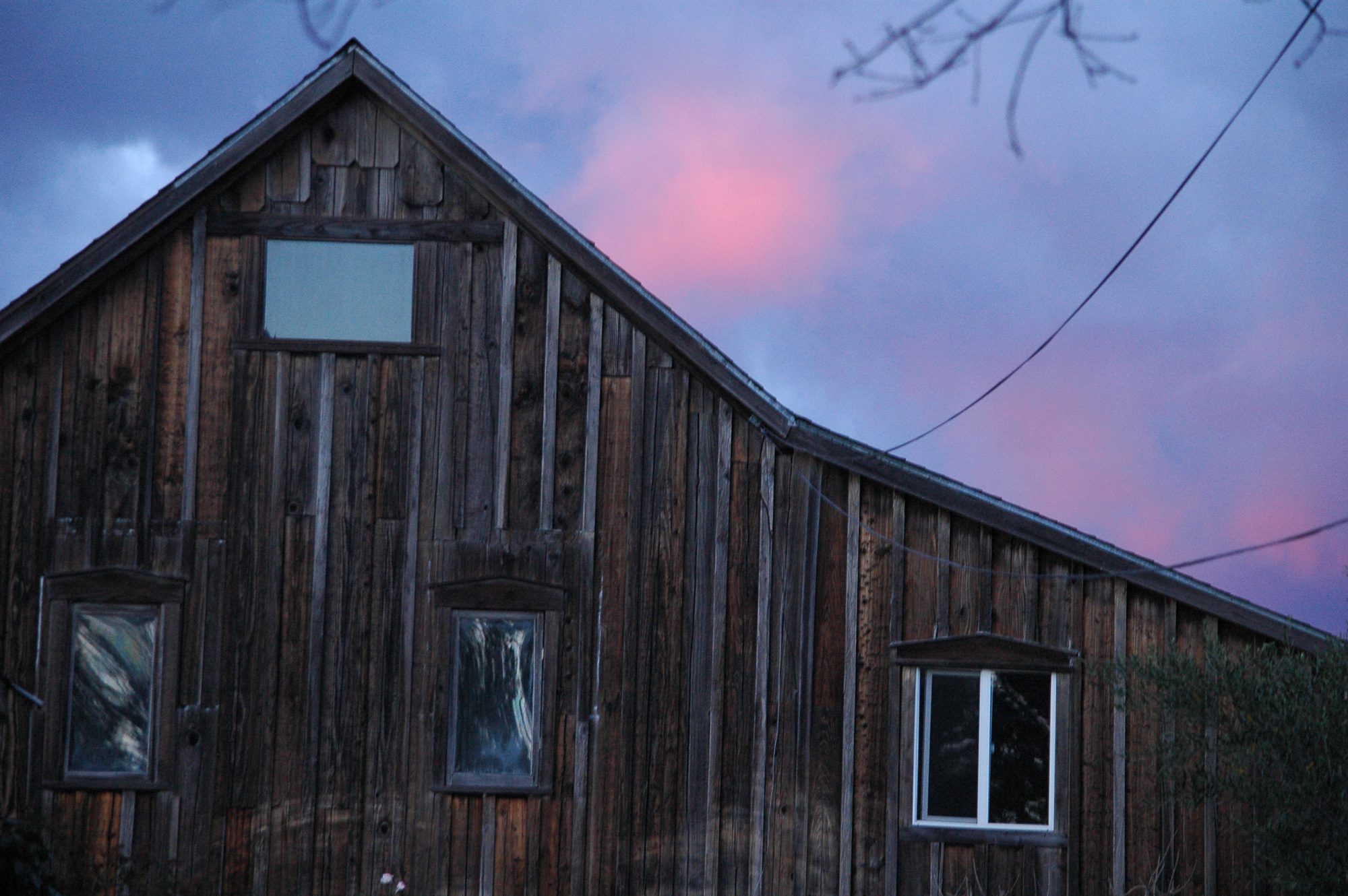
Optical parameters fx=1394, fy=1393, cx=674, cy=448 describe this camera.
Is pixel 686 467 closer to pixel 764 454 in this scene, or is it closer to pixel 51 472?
pixel 764 454

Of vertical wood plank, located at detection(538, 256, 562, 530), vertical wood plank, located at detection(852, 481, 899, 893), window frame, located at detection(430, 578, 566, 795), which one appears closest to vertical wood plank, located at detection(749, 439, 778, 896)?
vertical wood plank, located at detection(852, 481, 899, 893)

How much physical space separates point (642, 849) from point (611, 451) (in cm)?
320

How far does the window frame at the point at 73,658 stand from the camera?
1123 centimetres

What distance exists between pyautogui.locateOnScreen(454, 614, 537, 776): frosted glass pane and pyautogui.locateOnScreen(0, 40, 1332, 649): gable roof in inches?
104

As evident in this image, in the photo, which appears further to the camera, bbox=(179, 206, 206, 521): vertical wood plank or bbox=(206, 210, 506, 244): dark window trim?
bbox=(206, 210, 506, 244): dark window trim

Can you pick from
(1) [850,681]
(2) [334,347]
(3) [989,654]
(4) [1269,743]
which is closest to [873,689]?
(1) [850,681]

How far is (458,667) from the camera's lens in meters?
11.3

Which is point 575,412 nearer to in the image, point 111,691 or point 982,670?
point 982,670

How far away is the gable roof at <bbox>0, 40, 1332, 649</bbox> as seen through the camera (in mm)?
11070

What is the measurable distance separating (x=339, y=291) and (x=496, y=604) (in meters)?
2.94

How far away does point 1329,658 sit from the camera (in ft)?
33.3

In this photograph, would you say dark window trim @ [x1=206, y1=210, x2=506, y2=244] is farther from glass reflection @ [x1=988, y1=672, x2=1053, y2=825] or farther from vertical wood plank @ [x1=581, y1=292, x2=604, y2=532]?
glass reflection @ [x1=988, y1=672, x2=1053, y2=825]

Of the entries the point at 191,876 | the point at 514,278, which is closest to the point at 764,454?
the point at 514,278

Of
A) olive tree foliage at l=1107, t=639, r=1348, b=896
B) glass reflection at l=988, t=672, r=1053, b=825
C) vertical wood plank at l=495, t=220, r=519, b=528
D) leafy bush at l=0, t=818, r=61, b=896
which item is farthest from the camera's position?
vertical wood plank at l=495, t=220, r=519, b=528
